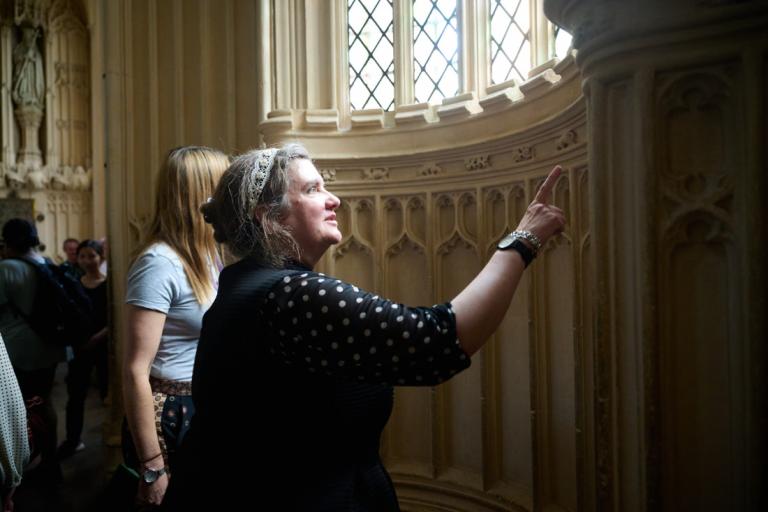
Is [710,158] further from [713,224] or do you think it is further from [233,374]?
[233,374]

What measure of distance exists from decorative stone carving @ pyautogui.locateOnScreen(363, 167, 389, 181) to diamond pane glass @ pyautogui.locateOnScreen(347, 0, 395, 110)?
0.50 metres

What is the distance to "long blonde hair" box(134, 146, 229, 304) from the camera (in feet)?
5.37

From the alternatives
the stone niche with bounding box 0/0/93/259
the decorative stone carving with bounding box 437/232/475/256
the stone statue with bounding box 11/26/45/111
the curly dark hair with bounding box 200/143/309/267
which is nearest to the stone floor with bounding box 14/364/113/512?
the decorative stone carving with bounding box 437/232/475/256

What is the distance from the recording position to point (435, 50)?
315cm

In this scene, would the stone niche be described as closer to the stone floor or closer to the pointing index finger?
the stone floor

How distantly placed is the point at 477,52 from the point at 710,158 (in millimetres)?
1910

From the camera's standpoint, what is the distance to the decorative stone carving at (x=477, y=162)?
8.59 feet

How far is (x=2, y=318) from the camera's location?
3213 millimetres

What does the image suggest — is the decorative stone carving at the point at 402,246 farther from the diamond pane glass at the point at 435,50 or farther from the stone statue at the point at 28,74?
the stone statue at the point at 28,74

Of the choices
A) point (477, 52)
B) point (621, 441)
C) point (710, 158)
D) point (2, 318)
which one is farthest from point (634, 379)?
point (2, 318)

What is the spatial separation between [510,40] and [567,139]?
924 mm

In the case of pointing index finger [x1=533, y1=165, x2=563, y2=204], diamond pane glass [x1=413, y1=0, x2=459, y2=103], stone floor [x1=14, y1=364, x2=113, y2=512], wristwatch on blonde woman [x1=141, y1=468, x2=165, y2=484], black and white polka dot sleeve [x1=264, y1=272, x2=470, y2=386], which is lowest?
stone floor [x1=14, y1=364, x2=113, y2=512]

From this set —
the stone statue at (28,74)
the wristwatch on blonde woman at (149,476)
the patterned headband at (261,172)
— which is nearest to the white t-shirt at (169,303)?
the wristwatch on blonde woman at (149,476)

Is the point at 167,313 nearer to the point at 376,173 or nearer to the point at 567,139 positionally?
the point at 567,139
